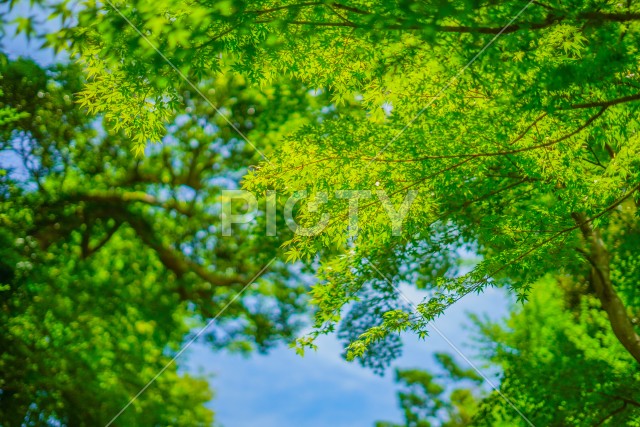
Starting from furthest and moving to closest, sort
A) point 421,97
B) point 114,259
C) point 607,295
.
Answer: point 114,259 → point 607,295 → point 421,97

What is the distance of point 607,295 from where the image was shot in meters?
8.33

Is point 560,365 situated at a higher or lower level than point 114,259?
lower

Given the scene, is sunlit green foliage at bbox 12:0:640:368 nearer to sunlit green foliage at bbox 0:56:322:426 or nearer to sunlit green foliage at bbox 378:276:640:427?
sunlit green foliage at bbox 378:276:640:427

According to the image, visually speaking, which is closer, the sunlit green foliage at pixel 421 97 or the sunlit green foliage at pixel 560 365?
the sunlit green foliage at pixel 421 97

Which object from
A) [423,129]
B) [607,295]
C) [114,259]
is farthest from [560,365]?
[114,259]

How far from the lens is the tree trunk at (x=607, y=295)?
25.5 feet

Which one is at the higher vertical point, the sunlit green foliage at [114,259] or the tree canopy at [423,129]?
the sunlit green foliage at [114,259]

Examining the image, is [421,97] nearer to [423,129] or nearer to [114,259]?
[423,129]

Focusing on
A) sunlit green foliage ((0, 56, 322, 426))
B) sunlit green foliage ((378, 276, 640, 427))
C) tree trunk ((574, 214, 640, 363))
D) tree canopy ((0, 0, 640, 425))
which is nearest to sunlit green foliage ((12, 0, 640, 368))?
tree canopy ((0, 0, 640, 425))

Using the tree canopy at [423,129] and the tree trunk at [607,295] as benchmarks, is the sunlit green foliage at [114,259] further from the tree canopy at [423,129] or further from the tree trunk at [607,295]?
the tree trunk at [607,295]

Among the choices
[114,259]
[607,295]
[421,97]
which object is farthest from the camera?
[114,259]

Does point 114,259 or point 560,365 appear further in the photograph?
point 114,259

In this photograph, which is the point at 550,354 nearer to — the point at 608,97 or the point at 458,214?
the point at 458,214

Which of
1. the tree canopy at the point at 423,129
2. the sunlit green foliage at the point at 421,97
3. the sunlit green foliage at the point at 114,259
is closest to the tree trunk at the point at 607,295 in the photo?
the tree canopy at the point at 423,129
